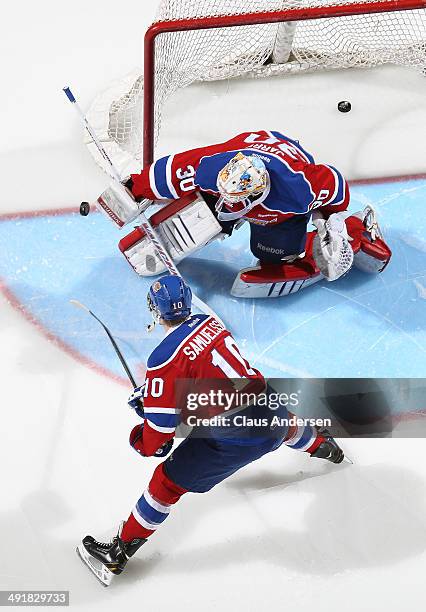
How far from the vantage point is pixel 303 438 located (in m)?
3.28

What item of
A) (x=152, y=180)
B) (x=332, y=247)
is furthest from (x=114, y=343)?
(x=332, y=247)

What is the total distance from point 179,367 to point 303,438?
0.57 m

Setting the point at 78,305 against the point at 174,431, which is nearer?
the point at 174,431

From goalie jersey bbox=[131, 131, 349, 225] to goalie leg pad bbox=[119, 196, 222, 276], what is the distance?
59mm

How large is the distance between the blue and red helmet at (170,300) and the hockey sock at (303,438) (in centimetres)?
48

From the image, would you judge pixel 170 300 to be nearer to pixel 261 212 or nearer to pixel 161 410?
pixel 161 410

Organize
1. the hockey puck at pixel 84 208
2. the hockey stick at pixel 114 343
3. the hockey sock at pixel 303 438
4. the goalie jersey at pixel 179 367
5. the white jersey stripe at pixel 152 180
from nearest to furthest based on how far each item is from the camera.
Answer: the goalie jersey at pixel 179 367, the hockey sock at pixel 303 438, the hockey stick at pixel 114 343, the white jersey stripe at pixel 152 180, the hockey puck at pixel 84 208

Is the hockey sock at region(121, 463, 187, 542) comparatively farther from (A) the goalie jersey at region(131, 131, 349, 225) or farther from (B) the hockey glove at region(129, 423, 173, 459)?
(A) the goalie jersey at region(131, 131, 349, 225)

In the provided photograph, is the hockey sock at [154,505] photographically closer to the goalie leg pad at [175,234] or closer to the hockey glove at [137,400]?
the hockey glove at [137,400]

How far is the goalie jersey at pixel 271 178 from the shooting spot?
11.8 feet

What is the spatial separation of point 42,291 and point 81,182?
0.63 meters

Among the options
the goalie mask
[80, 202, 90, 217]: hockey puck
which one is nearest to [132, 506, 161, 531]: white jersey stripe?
the goalie mask

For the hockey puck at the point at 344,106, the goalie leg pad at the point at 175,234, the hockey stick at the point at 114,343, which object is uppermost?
the goalie leg pad at the point at 175,234

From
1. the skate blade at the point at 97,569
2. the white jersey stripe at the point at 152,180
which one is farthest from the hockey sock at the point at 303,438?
the white jersey stripe at the point at 152,180
